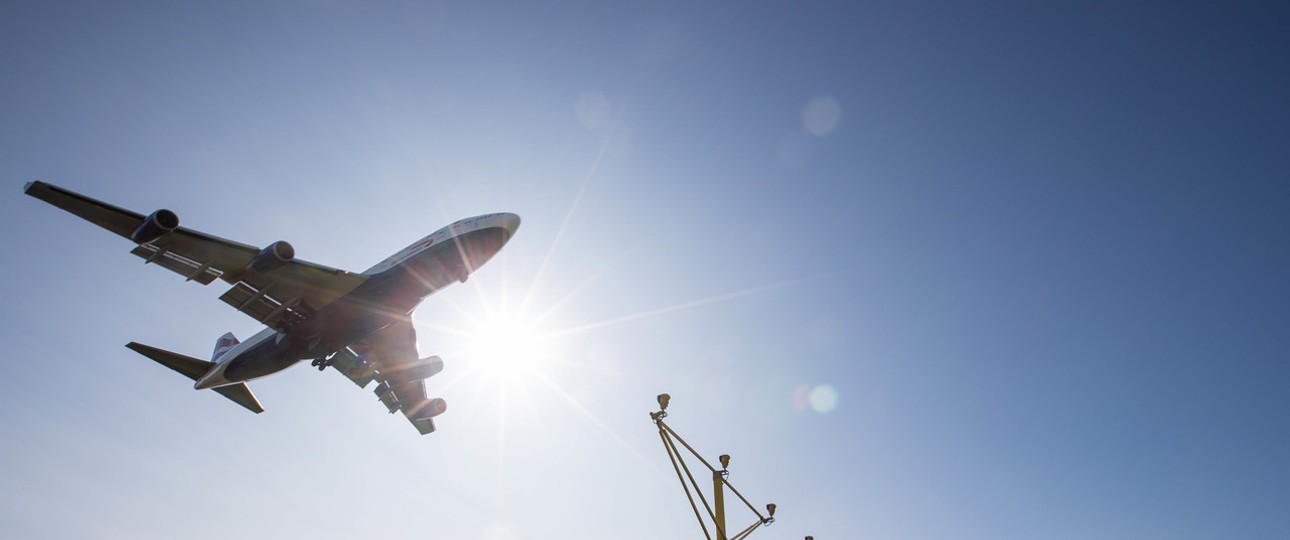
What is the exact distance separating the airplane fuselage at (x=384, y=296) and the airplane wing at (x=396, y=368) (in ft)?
8.65

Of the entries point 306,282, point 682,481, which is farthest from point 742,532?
point 306,282

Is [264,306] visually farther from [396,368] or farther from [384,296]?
[396,368]

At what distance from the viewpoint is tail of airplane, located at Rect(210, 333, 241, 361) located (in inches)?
1415

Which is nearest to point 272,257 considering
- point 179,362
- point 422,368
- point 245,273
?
point 245,273

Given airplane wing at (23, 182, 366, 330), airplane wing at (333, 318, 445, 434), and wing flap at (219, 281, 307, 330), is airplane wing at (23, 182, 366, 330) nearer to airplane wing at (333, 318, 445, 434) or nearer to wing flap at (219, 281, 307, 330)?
wing flap at (219, 281, 307, 330)

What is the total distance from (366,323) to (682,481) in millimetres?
19463

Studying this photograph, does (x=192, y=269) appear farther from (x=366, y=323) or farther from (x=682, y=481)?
(x=682, y=481)

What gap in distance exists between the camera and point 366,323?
28.6m

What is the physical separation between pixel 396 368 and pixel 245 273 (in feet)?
35.3

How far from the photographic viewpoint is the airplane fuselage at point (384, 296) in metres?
27.0

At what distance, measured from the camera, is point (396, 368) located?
3544 centimetres

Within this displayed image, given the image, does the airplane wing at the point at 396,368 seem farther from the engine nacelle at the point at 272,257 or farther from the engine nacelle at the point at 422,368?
the engine nacelle at the point at 272,257

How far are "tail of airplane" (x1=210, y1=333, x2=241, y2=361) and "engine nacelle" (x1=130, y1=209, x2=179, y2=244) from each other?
16148 mm

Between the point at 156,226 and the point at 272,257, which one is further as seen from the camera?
the point at 272,257
